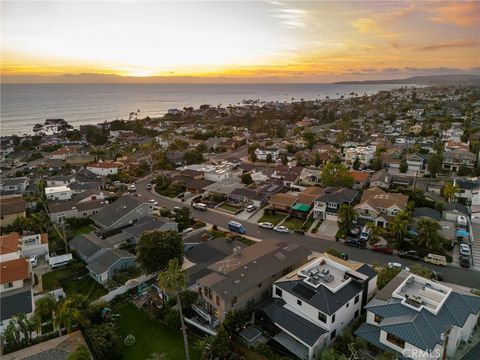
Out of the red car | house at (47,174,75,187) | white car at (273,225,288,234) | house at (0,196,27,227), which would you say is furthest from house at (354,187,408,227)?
house at (47,174,75,187)

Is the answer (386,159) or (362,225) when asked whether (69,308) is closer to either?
(362,225)

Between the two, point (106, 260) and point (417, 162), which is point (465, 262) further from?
point (106, 260)

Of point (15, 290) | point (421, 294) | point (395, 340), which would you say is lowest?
point (15, 290)

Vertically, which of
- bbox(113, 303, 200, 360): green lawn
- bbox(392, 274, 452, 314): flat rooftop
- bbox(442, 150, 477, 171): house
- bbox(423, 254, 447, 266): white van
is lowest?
bbox(113, 303, 200, 360): green lawn

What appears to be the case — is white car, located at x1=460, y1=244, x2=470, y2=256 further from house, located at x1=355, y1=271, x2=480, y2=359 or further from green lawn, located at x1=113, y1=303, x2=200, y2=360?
green lawn, located at x1=113, y1=303, x2=200, y2=360

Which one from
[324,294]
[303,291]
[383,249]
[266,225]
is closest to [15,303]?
[303,291]

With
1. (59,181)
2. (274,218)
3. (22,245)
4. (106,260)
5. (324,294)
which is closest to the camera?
(324,294)

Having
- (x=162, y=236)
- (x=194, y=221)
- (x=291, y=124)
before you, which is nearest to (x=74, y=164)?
(x=194, y=221)
